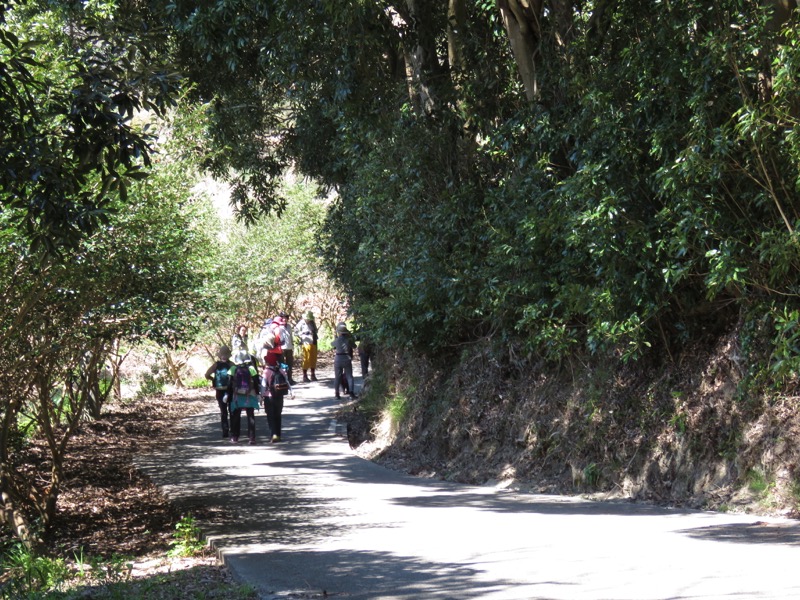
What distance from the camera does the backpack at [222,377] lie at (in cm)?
1659

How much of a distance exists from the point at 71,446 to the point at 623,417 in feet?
34.7

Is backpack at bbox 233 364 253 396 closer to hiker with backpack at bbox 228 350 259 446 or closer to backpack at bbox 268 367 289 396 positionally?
hiker with backpack at bbox 228 350 259 446

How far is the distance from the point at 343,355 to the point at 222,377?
19.9 ft

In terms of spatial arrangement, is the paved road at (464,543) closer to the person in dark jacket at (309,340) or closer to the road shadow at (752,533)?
the road shadow at (752,533)

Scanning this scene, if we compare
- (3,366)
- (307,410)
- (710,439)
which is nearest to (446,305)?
(710,439)

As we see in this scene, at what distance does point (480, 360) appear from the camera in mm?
13898

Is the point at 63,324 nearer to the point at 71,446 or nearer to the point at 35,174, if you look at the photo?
the point at 35,174

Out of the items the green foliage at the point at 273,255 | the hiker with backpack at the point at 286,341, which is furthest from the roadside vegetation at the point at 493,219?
the green foliage at the point at 273,255

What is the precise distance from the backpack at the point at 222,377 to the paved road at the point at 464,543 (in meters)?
3.83

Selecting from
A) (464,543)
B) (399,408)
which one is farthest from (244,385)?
(464,543)

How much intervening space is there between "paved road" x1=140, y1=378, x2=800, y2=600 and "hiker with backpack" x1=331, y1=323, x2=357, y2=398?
9.09 m

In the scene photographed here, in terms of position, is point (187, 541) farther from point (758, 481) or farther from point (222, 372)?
point (222, 372)

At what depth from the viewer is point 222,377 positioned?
16625 millimetres

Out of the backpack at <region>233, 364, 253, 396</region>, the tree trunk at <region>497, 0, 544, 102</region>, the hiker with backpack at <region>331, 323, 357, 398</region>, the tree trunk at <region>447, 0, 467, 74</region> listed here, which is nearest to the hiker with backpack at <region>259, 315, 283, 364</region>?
the backpack at <region>233, 364, 253, 396</region>
